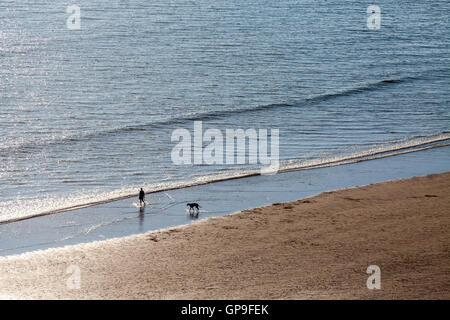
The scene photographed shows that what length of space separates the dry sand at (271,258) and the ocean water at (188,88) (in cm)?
493

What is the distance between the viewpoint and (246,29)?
210ft

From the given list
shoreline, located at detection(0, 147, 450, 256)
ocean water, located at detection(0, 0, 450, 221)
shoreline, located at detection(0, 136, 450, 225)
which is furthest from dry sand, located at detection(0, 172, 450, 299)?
ocean water, located at detection(0, 0, 450, 221)

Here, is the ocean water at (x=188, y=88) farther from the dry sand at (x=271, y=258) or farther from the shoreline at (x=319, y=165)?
the dry sand at (x=271, y=258)

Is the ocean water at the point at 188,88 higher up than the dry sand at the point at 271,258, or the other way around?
the ocean water at the point at 188,88

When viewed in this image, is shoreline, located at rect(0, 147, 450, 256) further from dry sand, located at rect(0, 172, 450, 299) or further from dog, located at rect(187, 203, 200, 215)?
dry sand, located at rect(0, 172, 450, 299)

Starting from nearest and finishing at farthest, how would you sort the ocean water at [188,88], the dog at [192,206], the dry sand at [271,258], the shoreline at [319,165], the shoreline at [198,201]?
the dry sand at [271,258], the shoreline at [198,201], the dog at [192,206], the shoreline at [319,165], the ocean water at [188,88]

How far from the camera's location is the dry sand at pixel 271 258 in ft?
61.2

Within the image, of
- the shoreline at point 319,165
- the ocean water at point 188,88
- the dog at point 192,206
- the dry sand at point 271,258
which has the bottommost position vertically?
the dry sand at point 271,258

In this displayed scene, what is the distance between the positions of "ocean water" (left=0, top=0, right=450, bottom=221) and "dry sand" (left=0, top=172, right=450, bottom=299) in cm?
493

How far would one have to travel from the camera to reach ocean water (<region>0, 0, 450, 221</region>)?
3036cm

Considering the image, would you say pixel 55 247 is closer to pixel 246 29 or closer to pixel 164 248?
pixel 164 248

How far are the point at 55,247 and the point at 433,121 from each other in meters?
24.1

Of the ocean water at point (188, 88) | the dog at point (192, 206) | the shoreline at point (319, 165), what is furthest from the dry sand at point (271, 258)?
the ocean water at point (188, 88)

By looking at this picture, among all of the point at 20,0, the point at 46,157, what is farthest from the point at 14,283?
the point at 20,0
